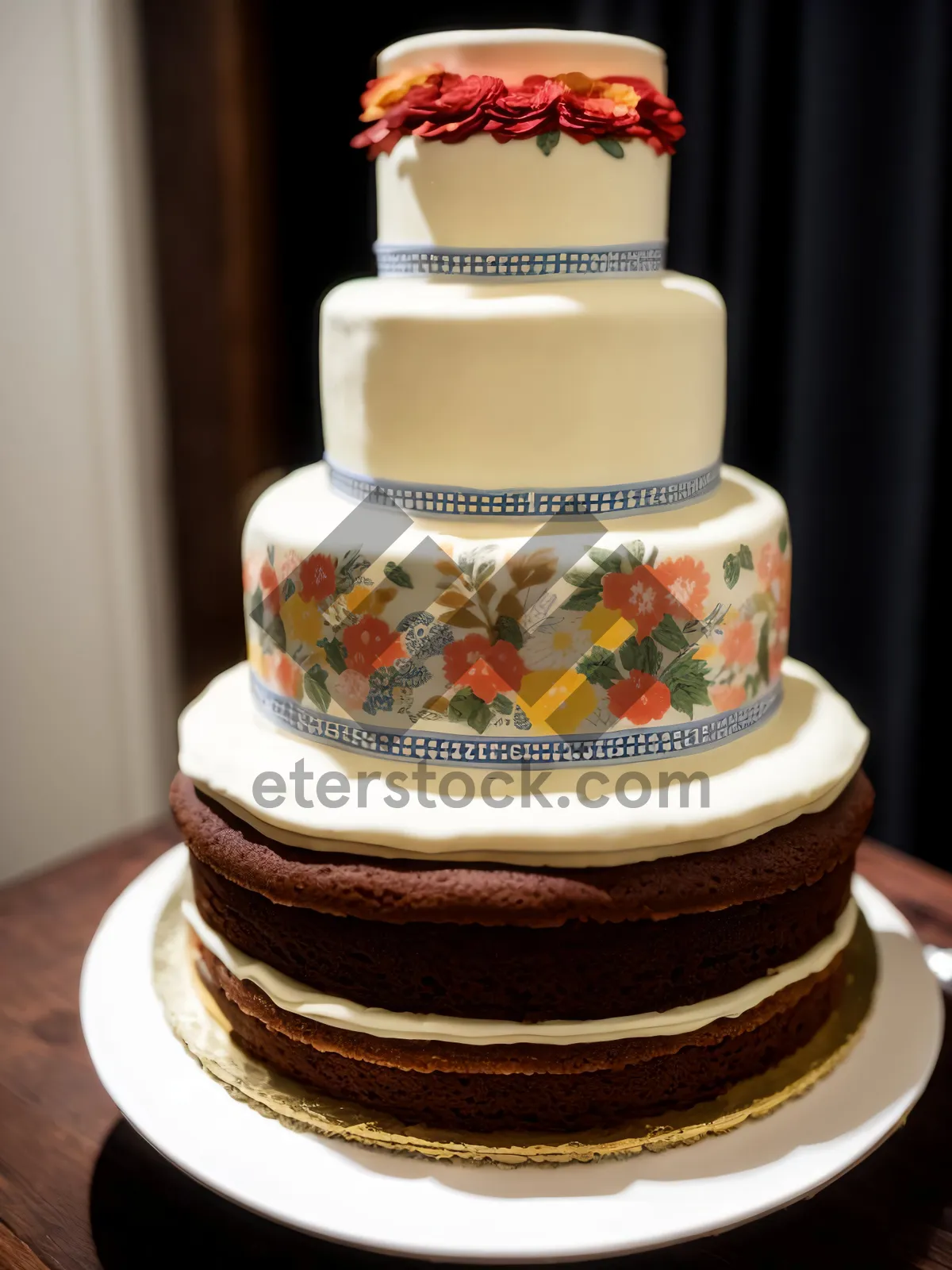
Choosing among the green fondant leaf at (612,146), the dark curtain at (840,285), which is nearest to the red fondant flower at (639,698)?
the green fondant leaf at (612,146)

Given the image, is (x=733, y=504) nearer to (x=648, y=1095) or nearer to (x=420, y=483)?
(x=420, y=483)

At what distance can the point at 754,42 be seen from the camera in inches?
75.0

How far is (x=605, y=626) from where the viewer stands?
1.13 metres

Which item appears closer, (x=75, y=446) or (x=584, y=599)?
(x=584, y=599)

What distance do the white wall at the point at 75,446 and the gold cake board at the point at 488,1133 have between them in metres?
1.27

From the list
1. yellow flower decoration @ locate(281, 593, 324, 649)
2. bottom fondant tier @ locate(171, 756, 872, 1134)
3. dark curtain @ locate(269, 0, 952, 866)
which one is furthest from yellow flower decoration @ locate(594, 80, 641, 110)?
dark curtain @ locate(269, 0, 952, 866)

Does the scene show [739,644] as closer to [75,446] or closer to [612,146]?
[612,146]

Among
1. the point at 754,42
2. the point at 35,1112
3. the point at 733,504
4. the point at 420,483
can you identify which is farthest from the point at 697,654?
the point at 754,42

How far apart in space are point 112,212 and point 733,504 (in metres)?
1.64

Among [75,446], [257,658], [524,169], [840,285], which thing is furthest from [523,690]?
[75,446]

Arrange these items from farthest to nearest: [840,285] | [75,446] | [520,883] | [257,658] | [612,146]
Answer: [75,446]
[840,285]
[257,658]
[612,146]
[520,883]

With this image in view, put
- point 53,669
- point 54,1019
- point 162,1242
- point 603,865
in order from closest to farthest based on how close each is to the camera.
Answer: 1. point 603,865
2. point 162,1242
3. point 54,1019
4. point 53,669

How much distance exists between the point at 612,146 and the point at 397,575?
49cm

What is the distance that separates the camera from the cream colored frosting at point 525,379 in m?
1.13
